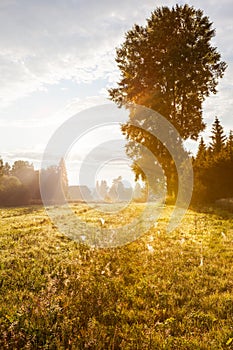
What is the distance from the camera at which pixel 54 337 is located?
4.25 metres

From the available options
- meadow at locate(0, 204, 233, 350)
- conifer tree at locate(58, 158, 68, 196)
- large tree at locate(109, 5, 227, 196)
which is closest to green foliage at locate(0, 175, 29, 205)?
conifer tree at locate(58, 158, 68, 196)

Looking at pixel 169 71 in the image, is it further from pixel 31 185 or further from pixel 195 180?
pixel 31 185

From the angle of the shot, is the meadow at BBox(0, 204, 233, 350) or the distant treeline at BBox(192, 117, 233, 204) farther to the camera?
the distant treeline at BBox(192, 117, 233, 204)

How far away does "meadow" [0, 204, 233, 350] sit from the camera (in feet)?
13.9

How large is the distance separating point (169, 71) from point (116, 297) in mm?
24009

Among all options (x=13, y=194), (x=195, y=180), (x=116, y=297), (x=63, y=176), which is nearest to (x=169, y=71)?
(x=195, y=180)

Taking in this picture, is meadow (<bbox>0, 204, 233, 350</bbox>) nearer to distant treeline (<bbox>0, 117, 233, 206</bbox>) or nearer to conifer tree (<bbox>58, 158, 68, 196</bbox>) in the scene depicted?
distant treeline (<bbox>0, 117, 233, 206</bbox>)

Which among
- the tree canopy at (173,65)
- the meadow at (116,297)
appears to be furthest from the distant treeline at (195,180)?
the meadow at (116,297)

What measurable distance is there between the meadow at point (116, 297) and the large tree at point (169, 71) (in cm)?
1937

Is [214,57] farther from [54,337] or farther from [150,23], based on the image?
[54,337]

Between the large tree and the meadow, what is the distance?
762 inches

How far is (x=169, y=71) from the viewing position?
2622cm

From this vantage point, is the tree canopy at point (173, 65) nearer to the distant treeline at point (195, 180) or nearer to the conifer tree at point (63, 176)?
the distant treeline at point (195, 180)

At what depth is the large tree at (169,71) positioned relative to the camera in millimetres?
26312
